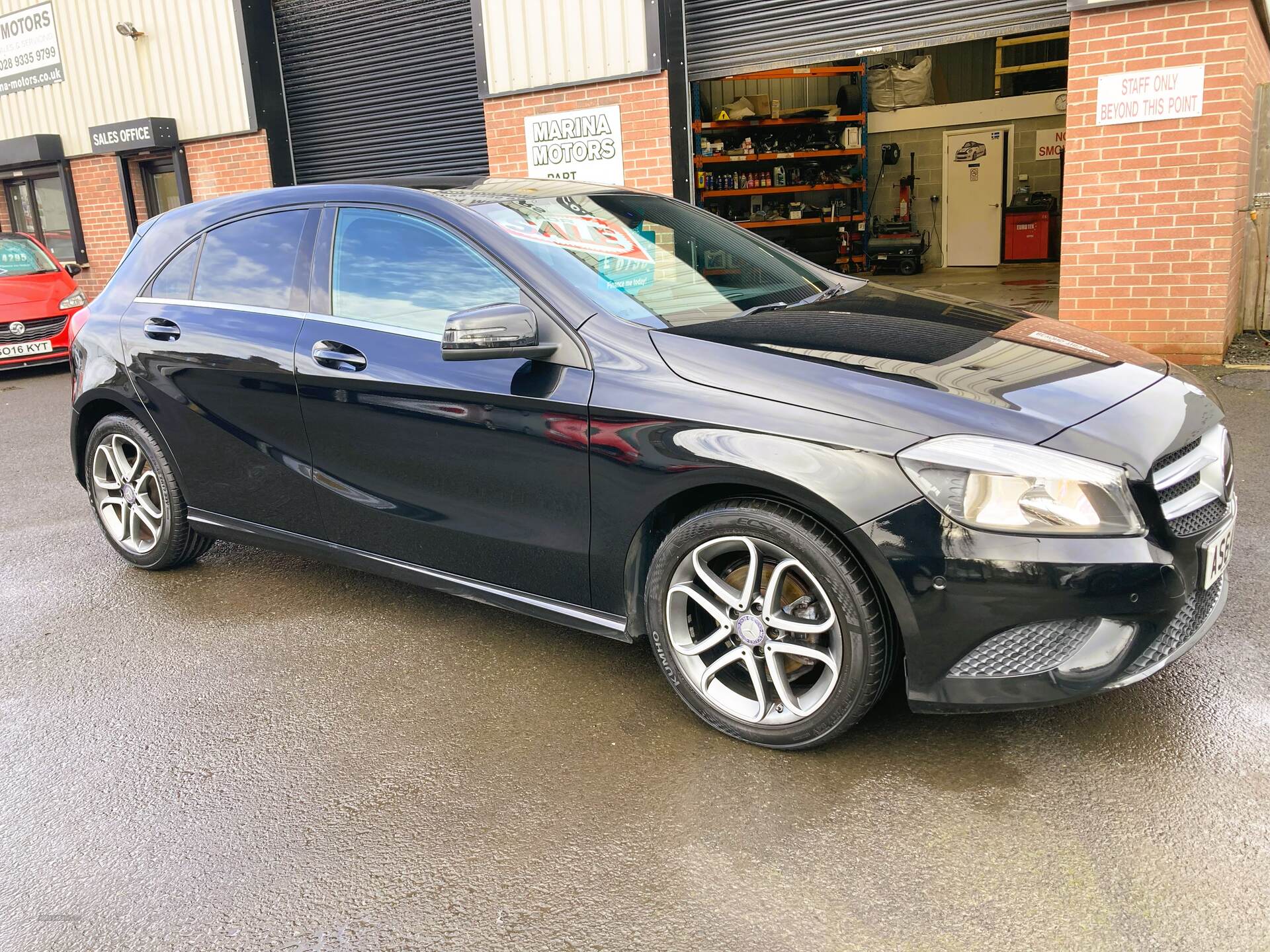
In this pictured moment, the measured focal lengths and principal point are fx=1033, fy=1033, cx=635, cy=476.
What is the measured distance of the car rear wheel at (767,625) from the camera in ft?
8.70

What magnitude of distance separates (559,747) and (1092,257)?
6.20 m

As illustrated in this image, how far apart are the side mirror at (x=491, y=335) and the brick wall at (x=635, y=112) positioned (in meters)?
6.36

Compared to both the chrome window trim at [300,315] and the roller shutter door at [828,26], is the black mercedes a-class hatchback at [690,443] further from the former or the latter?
the roller shutter door at [828,26]

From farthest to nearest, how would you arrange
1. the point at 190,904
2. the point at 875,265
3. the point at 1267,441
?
the point at 875,265
the point at 1267,441
the point at 190,904

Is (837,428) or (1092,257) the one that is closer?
(837,428)

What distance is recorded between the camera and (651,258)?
11.6 ft

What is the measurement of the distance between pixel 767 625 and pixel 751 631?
51mm

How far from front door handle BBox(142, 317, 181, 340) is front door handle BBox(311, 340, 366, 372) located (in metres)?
0.88

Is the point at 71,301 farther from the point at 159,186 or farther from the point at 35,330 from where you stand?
the point at 159,186

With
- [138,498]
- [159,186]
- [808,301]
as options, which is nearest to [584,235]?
[808,301]

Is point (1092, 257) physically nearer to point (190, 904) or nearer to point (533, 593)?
point (533, 593)

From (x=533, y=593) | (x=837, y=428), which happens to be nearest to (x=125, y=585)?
(x=533, y=593)

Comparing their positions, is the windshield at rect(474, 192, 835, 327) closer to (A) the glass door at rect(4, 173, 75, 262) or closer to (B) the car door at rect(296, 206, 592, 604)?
(B) the car door at rect(296, 206, 592, 604)

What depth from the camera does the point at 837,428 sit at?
2621 mm
